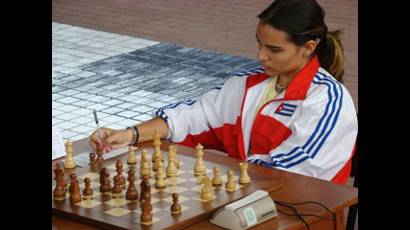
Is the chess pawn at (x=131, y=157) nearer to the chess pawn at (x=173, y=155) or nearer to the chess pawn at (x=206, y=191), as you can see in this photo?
the chess pawn at (x=173, y=155)

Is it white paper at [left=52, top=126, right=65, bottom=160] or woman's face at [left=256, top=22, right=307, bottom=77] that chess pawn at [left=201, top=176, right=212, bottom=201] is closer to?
woman's face at [left=256, top=22, right=307, bottom=77]

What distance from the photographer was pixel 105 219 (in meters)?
2.55

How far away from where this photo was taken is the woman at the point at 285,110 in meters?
3.15

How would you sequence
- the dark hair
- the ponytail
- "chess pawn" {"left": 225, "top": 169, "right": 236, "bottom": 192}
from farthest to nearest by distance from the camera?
the ponytail, the dark hair, "chess pawn" {"left": 225, "top": 169, "right": 236, "bottom": 192}

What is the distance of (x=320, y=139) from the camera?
3139 millimetres

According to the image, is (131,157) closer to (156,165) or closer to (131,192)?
(156,165)

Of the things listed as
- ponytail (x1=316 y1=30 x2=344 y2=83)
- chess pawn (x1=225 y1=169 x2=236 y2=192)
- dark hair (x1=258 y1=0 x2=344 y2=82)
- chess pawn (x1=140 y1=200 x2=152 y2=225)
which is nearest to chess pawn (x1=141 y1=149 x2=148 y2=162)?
chess pawn (x1=225 y1=169 x2=236 y2=192)

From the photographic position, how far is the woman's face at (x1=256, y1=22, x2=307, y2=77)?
322cm

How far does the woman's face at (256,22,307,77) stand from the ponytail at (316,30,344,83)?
5.8 inches

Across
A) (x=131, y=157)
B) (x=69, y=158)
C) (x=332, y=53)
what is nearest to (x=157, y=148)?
(x=131, y=157)

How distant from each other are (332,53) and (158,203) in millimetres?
1083
